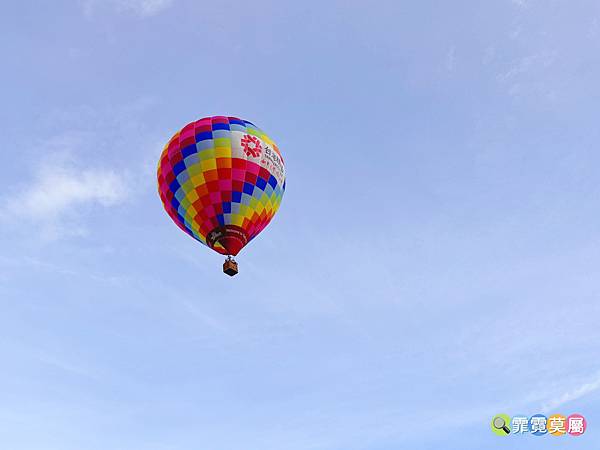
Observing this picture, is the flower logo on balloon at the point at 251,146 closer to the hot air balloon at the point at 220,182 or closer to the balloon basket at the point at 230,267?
the hot air balloon at the point at 220,182

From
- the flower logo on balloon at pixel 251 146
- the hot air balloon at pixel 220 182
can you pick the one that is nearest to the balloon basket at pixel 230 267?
the hot air balloon at pixel 220 182

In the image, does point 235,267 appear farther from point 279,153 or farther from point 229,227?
point 279,153

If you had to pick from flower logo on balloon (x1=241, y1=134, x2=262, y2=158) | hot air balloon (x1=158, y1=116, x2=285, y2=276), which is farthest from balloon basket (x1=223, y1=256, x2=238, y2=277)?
flower logo on balloon (x1=241, y1=134, x2=262, y2=158)

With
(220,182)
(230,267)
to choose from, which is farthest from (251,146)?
(230,267)

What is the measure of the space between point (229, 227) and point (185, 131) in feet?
21.1

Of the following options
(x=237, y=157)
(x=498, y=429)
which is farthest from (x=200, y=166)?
(x=498, y=429)

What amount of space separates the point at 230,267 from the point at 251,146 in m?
7.03

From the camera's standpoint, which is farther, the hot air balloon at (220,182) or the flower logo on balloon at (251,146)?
the flower logo on balloon at (251,146)

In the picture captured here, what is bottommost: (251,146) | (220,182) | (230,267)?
(230,267)

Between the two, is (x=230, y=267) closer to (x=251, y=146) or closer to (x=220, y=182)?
(x=220, y=182)

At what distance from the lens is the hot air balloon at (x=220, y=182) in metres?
31.5

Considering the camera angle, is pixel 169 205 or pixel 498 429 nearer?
pixel 498 429

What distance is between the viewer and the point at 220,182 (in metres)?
31.3

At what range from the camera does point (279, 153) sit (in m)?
34.7
